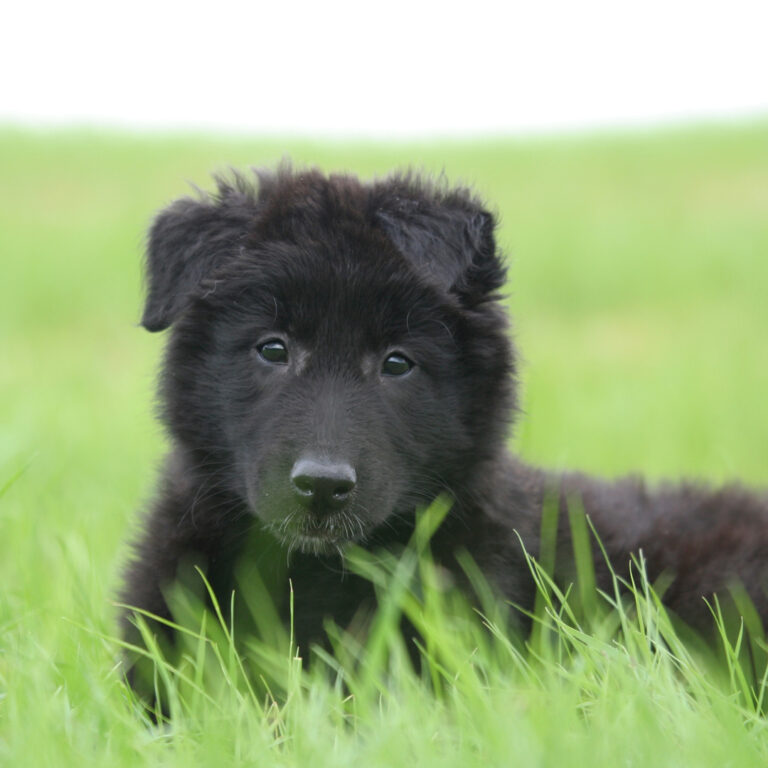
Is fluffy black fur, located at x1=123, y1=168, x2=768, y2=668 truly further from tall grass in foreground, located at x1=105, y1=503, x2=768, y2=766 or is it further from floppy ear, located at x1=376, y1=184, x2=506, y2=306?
tall grass in foreground, located at x1=105, y1=503, x2=768, y2=766

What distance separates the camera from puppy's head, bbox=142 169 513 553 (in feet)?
10.0

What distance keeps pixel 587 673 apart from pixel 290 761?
31.0 inches

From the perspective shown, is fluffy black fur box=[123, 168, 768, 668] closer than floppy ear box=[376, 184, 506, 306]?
Yes

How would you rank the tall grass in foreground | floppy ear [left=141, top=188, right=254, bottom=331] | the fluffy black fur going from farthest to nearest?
1. floppy ear [left=141, top=188, right=254, bottom=331]
2. the fluffy black fur
3. the tall grass in foreground

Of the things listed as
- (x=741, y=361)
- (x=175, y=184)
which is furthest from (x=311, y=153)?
(x=741, y=361)

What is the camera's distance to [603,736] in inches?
82.5

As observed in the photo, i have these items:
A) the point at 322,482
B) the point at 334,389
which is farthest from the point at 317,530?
the point at 334,389

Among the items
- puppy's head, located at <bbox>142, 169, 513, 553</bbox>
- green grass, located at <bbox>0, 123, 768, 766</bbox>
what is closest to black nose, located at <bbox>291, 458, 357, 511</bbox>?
puppy's head, located at <bbox>142, 169, 513, 553</bbox>

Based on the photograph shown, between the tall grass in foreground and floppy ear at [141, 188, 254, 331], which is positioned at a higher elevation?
floppy ear at [141, 188, 254, 331]

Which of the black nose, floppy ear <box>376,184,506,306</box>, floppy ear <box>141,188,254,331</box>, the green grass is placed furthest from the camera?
floppy ear <box>141,188,254,331</box>

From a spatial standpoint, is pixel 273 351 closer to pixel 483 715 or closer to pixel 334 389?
pixel 334 389

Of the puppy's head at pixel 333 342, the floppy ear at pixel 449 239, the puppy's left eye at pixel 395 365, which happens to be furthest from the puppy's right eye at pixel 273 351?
the floppy ear at pixel 449 239

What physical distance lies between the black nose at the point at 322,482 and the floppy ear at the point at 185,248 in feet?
2.64

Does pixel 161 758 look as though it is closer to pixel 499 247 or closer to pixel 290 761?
pixel 290 761
